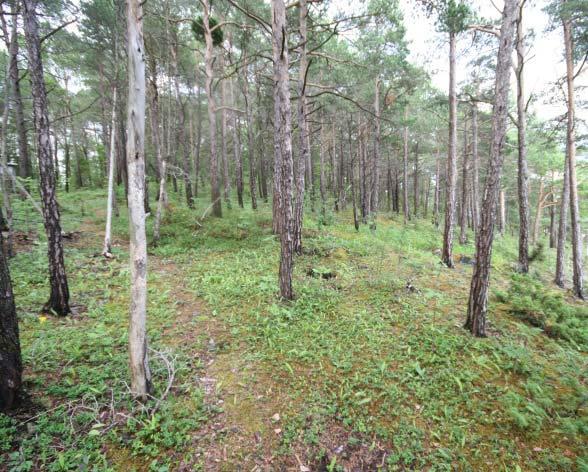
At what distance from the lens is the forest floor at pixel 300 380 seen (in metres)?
3.02

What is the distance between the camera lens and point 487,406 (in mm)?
3682

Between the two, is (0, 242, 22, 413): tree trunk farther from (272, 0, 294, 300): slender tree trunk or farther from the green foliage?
the green foliage

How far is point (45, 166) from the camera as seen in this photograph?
16.5ft

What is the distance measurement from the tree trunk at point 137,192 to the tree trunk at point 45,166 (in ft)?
10.7

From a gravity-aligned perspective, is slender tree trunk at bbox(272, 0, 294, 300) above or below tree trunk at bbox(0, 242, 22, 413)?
above

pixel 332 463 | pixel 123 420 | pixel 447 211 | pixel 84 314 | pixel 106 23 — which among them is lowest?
pixel 332 463

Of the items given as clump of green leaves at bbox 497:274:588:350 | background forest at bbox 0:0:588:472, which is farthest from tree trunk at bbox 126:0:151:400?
clump of green leaves at bbox 497:274:588:350

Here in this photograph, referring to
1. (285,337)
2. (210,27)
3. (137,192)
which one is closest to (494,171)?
(285,337)

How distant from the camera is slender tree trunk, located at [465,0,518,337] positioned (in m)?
4.64

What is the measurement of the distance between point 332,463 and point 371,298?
418cm

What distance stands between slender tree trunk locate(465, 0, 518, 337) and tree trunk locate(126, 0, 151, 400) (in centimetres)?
542

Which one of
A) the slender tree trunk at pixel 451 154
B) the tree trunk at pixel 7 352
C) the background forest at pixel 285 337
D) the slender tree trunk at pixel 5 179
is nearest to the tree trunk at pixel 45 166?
the background forest at pixel 285 337

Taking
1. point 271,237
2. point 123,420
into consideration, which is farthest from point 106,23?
point 123,420

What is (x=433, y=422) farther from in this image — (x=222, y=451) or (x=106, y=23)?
(x=106, y=23)
